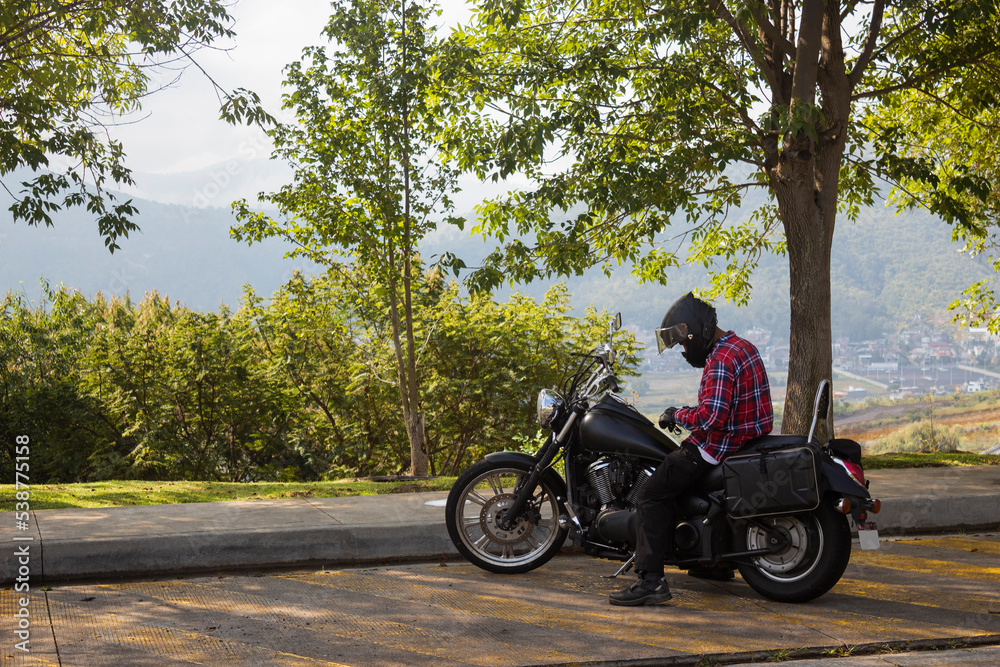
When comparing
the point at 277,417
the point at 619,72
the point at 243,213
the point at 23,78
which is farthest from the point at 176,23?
the point at 277,417

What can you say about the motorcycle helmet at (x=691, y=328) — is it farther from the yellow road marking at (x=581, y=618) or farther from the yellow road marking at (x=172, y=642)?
the yellow road marking at (x=172, y=642)

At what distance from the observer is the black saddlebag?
15.5ft

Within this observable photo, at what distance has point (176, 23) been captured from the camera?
8836mm

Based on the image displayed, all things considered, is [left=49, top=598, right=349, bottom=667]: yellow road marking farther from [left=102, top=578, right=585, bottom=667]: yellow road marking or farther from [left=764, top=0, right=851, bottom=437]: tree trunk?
[left=764, top=0, right=851, bottom=437]: tree trunk

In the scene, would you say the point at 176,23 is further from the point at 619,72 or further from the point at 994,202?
the point at 994,202

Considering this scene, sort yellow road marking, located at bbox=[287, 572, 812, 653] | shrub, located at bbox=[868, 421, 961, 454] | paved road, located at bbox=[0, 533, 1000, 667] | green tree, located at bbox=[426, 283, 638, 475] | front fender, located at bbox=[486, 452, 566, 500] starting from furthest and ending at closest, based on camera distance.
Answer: green tree, located at bbox=[426, 283, 638, 475], shrub, located at bbox=[868, 421, 961, 454], front fender, located at bbox=[486, 452, 566, 500], yellow road marking, located at bbox=[287, 572, 812, 653], paved road, located at bbox=[0, 533, 1000, 667]

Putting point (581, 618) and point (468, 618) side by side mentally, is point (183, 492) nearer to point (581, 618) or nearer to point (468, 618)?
point (468, 618)

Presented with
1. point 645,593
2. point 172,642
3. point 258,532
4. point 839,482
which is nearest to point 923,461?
point 839,482

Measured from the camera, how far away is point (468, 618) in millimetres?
4598

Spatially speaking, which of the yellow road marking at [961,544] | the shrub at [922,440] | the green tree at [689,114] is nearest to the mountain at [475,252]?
the shrub at [922,440]

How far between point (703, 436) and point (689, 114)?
5.30 m

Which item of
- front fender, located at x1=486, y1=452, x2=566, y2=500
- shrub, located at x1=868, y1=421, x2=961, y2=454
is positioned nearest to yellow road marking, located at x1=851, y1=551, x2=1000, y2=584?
front fender, located at x1=486, y1=452, x2=566, y2=500

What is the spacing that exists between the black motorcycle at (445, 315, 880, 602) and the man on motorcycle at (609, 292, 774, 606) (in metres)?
0.12

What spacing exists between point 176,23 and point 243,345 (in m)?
13.8
